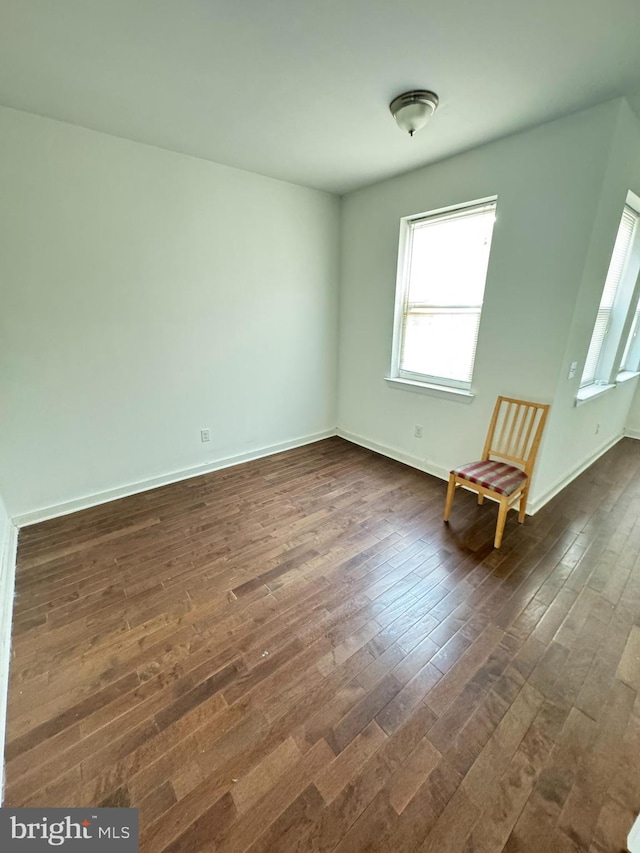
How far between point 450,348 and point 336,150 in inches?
71.4

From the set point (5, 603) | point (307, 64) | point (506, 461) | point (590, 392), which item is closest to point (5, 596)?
point (5, 603)

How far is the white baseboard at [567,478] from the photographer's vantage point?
2.66 meters

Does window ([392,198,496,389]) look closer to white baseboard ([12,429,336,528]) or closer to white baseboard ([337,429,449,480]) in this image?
white baseboard ([337,429,449,480])

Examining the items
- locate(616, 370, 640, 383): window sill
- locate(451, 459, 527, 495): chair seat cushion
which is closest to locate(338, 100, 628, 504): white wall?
locate(451, 459, 527, 495): chair seat cushion

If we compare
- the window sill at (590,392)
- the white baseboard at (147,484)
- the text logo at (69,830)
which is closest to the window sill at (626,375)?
the window sill at (590,392)

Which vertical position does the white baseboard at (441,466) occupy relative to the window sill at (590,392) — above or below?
below

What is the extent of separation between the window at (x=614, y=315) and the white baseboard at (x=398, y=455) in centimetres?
151

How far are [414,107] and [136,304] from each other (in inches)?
88.7

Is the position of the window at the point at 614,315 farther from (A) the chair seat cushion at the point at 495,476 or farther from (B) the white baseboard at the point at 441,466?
(A) the chair seat cushion at the point at 495,476

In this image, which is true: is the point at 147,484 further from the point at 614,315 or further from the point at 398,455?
the point at 614,315

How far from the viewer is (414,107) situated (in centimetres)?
184

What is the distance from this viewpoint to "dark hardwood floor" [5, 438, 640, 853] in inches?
42.1

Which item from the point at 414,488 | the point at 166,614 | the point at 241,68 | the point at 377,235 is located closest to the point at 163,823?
the point at 166,614

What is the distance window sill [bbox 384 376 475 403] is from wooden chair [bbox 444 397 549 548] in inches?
13.3
